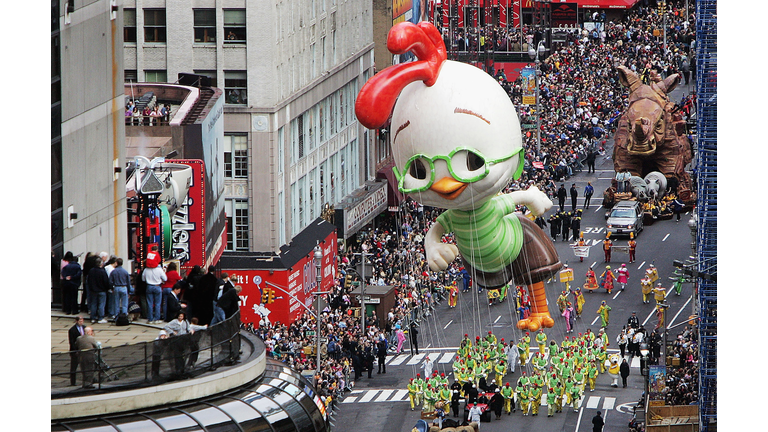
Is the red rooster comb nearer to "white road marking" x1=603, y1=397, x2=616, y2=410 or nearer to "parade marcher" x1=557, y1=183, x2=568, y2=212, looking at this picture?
"white road marking" x1=603, y1=397, x2=616, y2=410

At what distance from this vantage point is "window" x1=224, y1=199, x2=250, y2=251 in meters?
63.2

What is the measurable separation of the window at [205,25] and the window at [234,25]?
1.57 feet

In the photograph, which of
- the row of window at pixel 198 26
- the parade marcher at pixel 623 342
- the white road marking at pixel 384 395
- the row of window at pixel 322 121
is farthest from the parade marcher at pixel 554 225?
the white road marking at pixel 384 395

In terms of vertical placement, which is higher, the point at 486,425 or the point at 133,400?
the point at 133,400

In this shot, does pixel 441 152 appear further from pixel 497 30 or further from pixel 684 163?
pixel 497 30

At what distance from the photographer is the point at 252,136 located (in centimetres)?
6297

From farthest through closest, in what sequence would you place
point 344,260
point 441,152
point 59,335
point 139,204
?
point 344,260, point 139,204, point 441,152, point 59,335

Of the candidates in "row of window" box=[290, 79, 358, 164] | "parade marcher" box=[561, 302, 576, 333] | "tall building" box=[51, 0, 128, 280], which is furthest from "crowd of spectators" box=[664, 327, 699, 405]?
"row of window" box=[290, 79, 358, 164]

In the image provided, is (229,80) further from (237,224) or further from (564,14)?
(564,14)

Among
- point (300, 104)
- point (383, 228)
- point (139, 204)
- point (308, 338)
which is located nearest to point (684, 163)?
point (383, 228)

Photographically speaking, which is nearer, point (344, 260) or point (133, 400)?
point (133, 400)

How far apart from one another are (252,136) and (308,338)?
11682mm

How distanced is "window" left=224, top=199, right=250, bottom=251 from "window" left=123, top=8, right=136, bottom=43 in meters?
7.09

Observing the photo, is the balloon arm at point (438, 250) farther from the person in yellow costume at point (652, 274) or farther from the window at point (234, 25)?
the window at point (234, 25)
